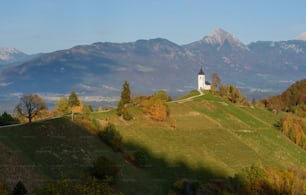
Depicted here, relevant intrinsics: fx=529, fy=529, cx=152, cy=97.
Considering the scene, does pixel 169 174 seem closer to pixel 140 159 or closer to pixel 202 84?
pixel 140 159

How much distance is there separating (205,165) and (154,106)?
24.9 meters

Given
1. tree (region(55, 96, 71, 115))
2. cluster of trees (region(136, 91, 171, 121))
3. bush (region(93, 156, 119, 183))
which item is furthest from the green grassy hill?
tree (region(55, 96, 71, 115))

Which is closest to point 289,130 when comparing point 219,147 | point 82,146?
point 219,147

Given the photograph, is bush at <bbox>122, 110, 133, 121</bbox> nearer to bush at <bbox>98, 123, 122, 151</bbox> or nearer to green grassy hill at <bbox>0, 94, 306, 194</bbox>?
green grassy hill at <bbox>0, 94, 306, 194</bbox>

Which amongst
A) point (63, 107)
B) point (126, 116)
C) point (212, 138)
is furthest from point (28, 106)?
point (212, 138)

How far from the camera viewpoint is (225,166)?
97750 millimetres

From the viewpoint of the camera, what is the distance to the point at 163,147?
100688mm

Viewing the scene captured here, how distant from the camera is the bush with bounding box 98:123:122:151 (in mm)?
90188

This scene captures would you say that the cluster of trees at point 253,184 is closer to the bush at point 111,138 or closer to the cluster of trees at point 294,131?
the bush at point 111,138

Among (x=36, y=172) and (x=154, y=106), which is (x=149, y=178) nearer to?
(x=36, y=172)

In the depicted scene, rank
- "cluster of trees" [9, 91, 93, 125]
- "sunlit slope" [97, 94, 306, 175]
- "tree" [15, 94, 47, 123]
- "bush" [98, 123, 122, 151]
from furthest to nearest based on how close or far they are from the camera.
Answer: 1. "sunlit slope" [97, 94, 306, 175]
2. "tree" [15, 94, 47, 123]
3. "cluster of trees" [9, 91, 93, 125]
4. "bush" [98, 123, 122, 151]

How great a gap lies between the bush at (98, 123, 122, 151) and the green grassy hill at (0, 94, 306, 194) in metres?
1.33

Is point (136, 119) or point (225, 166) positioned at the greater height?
point (136, 119)

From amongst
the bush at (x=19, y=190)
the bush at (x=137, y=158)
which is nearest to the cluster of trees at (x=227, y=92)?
the bush at (x=137, y=158)
